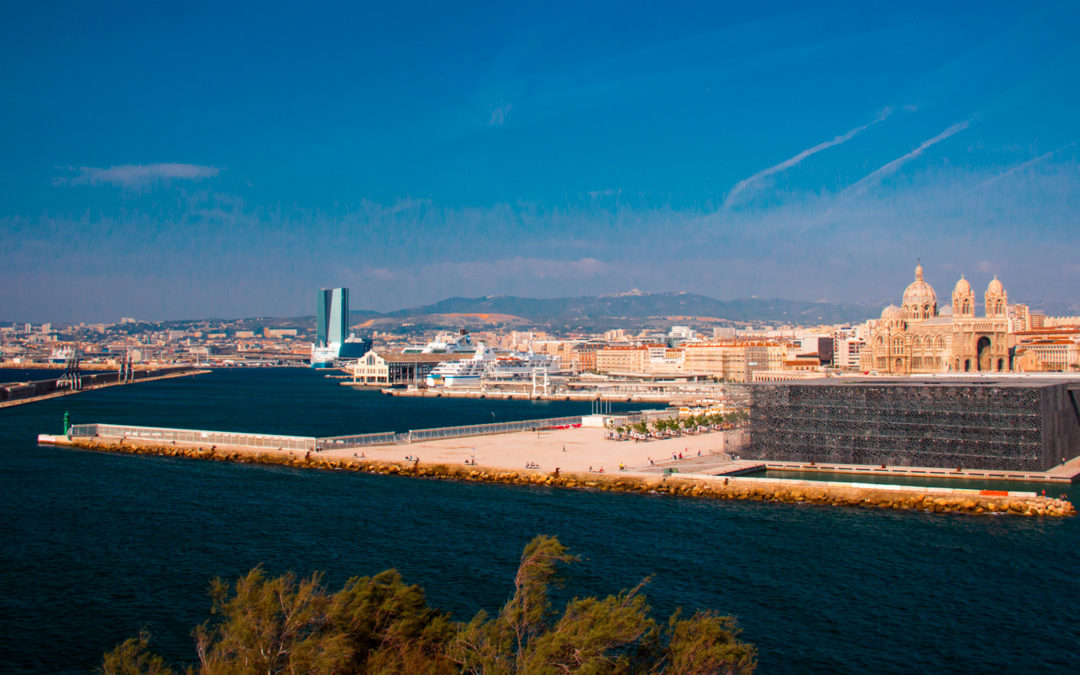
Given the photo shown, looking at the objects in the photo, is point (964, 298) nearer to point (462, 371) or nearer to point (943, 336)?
point (943, 336)

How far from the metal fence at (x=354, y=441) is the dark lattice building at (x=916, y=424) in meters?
14.6

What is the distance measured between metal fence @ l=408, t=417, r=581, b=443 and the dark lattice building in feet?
46.2

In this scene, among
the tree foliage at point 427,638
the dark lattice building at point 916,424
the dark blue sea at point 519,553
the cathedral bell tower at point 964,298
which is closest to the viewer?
the tree foliage at point 427,638

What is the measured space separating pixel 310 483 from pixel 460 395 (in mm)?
56914

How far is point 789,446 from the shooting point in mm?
29953

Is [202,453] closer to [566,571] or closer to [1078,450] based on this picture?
[566,571]

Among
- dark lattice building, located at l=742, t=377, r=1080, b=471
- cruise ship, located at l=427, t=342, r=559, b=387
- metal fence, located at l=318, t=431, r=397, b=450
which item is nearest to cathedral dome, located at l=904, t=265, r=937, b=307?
cruise ship, located at l=427, t=342, r=559, b=387

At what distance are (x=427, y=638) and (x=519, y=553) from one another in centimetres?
864

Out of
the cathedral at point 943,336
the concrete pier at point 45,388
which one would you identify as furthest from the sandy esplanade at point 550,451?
the concrete pier at point 45,388

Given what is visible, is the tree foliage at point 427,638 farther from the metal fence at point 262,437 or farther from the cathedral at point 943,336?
the cathedral at point 943,336

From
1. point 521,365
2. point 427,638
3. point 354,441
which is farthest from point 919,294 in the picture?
point 427,638

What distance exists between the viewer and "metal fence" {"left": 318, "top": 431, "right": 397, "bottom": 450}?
34.2m

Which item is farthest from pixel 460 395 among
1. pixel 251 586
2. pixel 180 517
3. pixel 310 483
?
pixel 251 586

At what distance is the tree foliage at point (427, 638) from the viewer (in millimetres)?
9570
